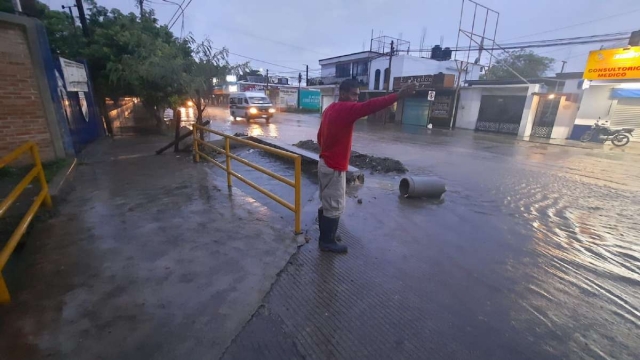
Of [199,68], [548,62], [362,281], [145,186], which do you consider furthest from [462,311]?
[548,62]

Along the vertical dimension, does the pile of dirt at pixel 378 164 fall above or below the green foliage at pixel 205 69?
below

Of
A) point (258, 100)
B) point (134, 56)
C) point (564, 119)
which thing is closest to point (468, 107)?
point (564, 119)

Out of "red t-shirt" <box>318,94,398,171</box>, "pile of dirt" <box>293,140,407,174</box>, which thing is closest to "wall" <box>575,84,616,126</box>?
"pile of dirt" <box>293,140,407,174</box>

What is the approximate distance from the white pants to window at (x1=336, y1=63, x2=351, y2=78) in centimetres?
3385

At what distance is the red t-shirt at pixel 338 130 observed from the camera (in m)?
2.64

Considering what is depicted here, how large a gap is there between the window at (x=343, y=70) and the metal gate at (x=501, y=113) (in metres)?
18.1

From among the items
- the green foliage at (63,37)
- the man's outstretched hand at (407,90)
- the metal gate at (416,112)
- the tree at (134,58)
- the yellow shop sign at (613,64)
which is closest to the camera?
the man's outstretched hand at (407,90)

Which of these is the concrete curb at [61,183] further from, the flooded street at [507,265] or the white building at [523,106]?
the white building at [523,106]

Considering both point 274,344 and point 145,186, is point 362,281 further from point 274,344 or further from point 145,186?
point 145,186

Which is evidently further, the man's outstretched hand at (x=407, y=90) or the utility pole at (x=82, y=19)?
the utility pole at (x=82, y=19)

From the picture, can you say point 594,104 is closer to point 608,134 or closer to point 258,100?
point 608,134

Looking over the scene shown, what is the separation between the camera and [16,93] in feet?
16.8

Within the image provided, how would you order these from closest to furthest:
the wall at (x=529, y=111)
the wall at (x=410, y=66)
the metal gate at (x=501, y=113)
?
the wall at (x=529, y=111), the metal gate at (x=501, y=113), the wall at (x=410, y=66)

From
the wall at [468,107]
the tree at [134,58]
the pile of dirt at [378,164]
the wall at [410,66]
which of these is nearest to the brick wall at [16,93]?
the tree at [134,58]
